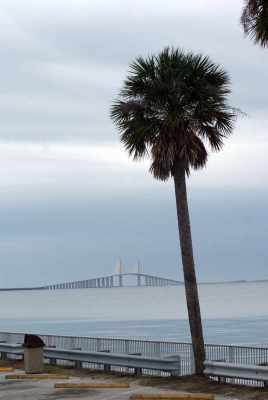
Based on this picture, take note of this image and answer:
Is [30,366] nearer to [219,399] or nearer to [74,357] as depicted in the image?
[74,357]

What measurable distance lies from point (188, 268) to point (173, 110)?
4.30m

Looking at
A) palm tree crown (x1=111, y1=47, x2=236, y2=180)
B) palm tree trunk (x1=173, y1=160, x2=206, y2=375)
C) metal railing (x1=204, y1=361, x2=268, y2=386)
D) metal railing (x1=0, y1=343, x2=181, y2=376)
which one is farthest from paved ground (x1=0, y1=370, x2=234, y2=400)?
palm tree crown (x1=111, y1=47, x2=236, y2=180)

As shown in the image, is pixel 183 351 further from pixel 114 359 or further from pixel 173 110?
pixel 173 110

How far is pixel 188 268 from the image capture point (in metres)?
21.5

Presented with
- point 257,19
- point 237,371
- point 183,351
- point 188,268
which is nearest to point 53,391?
point 237,371

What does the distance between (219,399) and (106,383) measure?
380 cm

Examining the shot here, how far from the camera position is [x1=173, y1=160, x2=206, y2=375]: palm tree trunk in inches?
829

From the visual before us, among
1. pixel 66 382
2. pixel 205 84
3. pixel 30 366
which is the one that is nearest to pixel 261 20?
pixel 205 84

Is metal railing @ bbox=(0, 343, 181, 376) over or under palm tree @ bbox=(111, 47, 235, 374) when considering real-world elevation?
under

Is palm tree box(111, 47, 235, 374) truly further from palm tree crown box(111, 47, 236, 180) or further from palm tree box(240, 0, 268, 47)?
palm tree box(240, 0, 268, 47)

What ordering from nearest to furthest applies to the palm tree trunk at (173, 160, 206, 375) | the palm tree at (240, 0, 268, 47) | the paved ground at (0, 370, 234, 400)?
the palm tree at (240, 0, 268, 47) → the paved ground at (0, 370, 234, 400) → the palm tree trunk at (173, 160, 206, 375)

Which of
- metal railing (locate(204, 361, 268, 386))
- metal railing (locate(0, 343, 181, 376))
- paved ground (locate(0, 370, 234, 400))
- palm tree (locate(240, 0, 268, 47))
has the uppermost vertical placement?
palm tree (locate(240, 0, 268, 47))

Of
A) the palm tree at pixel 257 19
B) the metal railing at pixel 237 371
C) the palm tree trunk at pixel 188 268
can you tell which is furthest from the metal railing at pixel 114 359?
the palm tree at pixel 257 19

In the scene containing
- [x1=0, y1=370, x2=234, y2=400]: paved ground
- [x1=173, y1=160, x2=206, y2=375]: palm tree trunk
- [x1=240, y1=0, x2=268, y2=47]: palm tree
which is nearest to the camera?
[x1=240, y1=0, x2=268, y2=47]: palm tree
